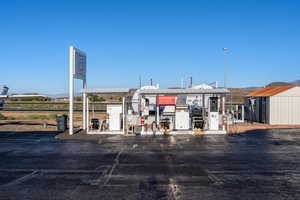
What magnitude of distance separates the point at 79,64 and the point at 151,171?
1430 centimetres

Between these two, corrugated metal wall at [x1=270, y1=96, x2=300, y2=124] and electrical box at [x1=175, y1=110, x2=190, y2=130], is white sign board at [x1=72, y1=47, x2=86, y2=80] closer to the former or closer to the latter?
electrical box at [x1=175, y1=110, x2=190, y2=130]

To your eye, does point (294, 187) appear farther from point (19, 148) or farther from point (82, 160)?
point (19, 148)

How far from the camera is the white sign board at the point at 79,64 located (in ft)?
70.1

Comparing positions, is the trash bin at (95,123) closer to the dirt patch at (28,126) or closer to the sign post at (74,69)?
the sign post at (74,69)

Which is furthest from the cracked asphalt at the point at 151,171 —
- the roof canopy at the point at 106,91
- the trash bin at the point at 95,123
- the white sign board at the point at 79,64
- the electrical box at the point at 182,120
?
the white sign board at the point at 79,64

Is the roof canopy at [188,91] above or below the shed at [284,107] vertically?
above

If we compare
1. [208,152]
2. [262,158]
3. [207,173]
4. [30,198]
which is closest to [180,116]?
[208,152]

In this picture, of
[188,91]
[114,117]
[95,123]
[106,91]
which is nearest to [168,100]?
[188,91]


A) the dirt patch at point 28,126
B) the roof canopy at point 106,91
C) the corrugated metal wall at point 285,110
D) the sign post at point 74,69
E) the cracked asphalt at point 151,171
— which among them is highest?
the sign post at point 74,69

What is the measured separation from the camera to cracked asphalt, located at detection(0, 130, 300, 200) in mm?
7652

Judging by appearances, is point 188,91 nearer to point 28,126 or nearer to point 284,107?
point 284,107

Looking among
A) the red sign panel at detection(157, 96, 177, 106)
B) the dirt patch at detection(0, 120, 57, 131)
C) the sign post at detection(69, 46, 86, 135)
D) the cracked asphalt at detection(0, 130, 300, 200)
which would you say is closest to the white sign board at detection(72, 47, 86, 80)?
the sign post at detection(69, 46, 86, 135)

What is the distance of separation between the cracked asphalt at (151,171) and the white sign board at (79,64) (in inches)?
278

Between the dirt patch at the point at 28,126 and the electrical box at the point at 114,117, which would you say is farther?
the dirt patch at the point at 28,126
